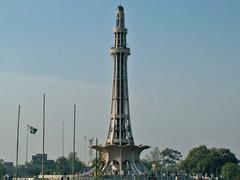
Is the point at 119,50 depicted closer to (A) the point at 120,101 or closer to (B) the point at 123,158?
(A) the point at 120,101

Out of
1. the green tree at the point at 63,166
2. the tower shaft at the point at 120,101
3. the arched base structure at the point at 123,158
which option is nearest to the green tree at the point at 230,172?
the arched base structure at the point at 123,158

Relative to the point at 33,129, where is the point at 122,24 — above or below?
above

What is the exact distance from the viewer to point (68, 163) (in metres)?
162

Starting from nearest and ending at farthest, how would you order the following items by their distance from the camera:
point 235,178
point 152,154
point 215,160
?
point 235,178 → point 215,160 → point 152,154

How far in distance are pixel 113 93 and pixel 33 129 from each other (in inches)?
1802

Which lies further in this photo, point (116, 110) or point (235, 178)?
point (235, 178)

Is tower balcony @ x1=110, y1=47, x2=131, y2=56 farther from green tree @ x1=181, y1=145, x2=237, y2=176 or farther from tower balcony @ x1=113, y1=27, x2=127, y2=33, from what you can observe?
green tree @ x1=181, y1=145, x2=237, y2=176

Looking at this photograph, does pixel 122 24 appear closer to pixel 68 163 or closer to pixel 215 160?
pixel 215 160

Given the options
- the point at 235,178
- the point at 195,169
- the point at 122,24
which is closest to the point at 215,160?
the point at 195,169

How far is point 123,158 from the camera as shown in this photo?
119 meters

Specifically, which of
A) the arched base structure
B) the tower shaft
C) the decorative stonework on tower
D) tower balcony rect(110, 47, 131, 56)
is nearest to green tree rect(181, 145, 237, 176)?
the arched base structure

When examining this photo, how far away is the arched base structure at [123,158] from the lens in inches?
4611

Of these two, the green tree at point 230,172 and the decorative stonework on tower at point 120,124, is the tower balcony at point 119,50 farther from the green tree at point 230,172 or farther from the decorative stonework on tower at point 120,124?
the green tree at point 230,172

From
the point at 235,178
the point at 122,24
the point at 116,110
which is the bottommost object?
the point at 235,178
